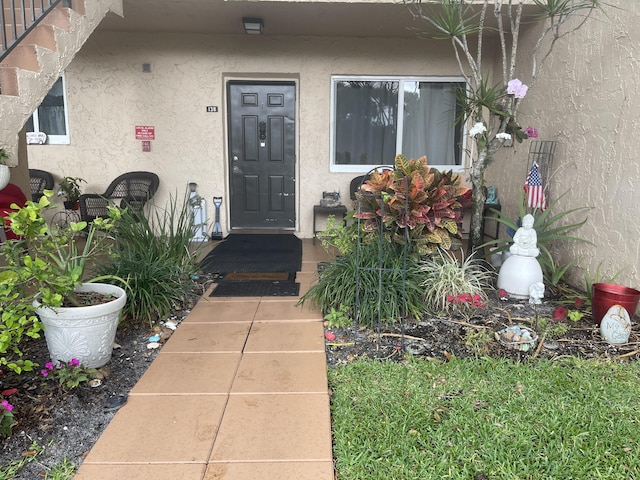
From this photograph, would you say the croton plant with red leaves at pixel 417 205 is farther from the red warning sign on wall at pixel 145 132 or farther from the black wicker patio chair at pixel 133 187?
the red warning sign on wall at pixel 145 132

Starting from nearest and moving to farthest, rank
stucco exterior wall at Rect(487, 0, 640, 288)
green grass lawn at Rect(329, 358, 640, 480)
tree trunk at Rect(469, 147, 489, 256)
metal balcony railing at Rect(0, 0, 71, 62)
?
green grass lawn at Rect(329, 358, 640, 480) < metal balcony railing at Rect(0, 0, 71, 62) < stucco exterior wall at Rect(487, 0, 640, 288) < tree trunk at Rect(469, 147, 489, 256)

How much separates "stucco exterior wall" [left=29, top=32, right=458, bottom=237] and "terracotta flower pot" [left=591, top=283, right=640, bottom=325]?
365cm

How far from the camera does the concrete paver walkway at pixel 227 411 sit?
179 centimetres

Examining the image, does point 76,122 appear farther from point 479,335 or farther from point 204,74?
point 479,335

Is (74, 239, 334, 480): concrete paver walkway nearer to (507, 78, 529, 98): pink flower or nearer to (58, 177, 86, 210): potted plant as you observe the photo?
(507, 78, 529, 98): pink flower

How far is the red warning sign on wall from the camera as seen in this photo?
607 centimetres

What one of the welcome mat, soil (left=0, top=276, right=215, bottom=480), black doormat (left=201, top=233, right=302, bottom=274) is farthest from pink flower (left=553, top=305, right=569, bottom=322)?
soil (left=0, top=276, right=215, bottom=480)

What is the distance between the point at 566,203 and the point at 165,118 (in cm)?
488

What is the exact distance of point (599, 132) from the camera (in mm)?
3795

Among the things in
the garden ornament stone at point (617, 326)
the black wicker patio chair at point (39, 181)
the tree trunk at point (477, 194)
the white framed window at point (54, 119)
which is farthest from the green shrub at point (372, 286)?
the white framed window at point (54, 119)

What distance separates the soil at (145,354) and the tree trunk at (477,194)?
724mm

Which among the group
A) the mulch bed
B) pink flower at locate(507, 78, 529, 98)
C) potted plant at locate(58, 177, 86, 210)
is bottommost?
the mulch bed

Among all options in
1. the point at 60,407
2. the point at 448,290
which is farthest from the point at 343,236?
the point at 60,407

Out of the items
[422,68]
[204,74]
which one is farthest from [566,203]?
[204,74]
